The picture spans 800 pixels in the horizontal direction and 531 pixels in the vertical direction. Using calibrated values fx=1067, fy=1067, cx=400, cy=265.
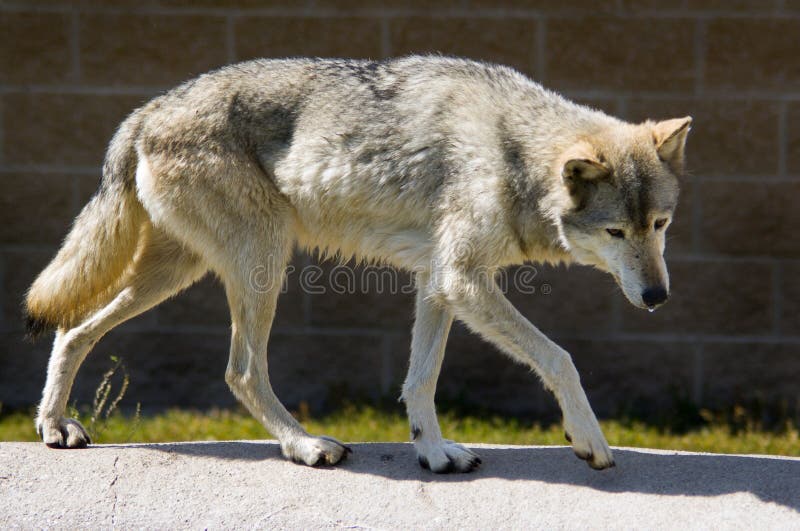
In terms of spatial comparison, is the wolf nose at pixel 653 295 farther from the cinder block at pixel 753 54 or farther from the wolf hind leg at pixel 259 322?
the cinder block at pixel 753 54

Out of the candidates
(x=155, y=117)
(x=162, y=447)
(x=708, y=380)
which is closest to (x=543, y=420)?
(x=708, y=380)

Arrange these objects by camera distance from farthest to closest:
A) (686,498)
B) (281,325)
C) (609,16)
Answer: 1. (281,325)
2. (609,16)
3. (686,498)

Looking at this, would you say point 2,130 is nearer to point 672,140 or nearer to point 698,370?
point 672,140

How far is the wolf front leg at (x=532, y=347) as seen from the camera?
13.3 feet

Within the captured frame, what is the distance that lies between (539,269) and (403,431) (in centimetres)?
131

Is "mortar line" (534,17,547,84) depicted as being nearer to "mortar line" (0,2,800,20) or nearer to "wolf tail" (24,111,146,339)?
"mortar line" (0,2,800,20)

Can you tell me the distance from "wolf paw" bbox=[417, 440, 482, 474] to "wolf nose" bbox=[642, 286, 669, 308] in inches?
39.1

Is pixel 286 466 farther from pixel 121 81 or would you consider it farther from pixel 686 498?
pixel 121 81

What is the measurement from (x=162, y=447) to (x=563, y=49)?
3.35 metres

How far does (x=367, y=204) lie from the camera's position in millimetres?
4598

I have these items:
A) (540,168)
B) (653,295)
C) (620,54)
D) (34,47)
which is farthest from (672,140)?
(34,47)

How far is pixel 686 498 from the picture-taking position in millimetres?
4055

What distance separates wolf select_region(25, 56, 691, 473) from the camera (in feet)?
13.8

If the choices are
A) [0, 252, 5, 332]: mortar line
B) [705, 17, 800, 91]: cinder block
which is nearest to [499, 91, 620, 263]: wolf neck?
[705, 17, 800, 91]: cinder block
